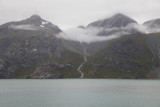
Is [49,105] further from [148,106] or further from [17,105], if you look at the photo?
[148,106]

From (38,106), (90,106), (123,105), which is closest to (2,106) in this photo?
(38,106)

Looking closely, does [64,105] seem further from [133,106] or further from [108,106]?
[133,106]

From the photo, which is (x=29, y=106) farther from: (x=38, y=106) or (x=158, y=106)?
(x=158, y=106)

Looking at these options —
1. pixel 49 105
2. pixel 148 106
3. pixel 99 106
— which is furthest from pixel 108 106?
pixel 49 105

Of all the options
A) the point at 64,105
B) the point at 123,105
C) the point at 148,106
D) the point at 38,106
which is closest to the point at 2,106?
the point at 38,106

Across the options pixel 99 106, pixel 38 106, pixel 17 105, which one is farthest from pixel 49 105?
pixel 99 106
